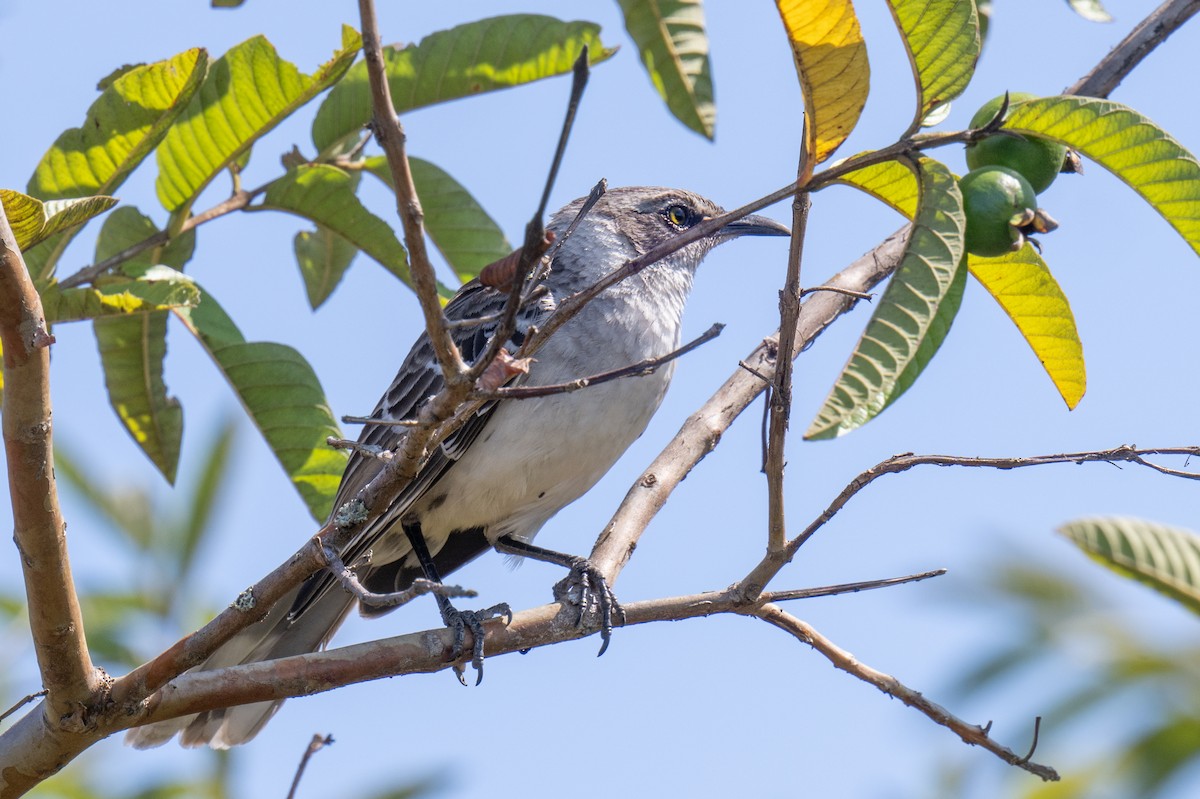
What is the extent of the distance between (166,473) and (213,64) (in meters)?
1.57

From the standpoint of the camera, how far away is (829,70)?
8.38 ft

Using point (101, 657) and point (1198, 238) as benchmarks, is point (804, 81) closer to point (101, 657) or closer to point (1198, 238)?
point (1198, 238)

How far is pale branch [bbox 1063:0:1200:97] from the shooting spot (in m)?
4.61


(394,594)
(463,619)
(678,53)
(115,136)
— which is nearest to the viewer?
(394,594)

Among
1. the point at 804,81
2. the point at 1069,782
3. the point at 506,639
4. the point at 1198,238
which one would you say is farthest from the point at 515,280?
the point at 1069,782

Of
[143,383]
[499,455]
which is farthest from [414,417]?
[143,383]

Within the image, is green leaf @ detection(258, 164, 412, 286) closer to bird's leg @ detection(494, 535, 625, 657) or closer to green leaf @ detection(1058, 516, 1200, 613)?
bird's leg @ detection(494, 535, 625, 657)

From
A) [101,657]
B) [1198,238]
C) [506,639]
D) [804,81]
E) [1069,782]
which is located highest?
[101,657]

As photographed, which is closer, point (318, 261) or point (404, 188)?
point (404, 188)

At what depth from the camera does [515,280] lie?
2.23 m

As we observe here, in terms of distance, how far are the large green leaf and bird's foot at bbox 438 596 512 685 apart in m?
1.65

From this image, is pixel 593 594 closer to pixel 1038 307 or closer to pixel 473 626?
pixel 473 626

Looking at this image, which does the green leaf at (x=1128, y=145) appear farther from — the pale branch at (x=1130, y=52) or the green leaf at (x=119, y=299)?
the green leaf at (x=119, y=299)

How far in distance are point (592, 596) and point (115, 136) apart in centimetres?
209
